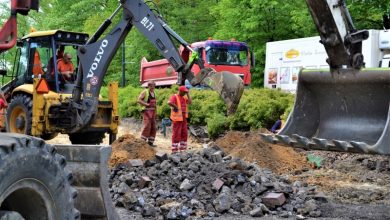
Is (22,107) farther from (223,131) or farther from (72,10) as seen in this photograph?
(72,10)

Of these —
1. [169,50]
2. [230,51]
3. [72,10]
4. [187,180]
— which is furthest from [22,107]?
[72,10]

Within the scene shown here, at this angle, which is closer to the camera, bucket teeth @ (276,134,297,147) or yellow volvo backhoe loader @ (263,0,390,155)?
yellow volvo backhoe loader @ (263,0,390,155)

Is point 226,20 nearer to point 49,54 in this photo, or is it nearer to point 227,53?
point 227,53

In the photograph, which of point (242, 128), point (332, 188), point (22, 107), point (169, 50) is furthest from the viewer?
point (242, 128)

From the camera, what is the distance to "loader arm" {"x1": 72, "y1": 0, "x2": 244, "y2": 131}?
9.83m

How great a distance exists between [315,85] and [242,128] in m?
8.22

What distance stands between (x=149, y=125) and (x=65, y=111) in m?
3.08

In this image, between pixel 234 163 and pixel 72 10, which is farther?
pixel 72 10

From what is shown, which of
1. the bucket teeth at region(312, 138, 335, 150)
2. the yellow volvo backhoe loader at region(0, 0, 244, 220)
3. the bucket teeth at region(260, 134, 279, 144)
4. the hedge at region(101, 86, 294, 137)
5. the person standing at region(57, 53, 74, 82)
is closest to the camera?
the yellow volvo backhoe loader at region(0, 0, 244, 220)

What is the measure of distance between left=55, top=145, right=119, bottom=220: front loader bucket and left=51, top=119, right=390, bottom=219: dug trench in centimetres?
284

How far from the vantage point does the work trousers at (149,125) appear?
14398 mm

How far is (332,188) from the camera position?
→ 348 inches

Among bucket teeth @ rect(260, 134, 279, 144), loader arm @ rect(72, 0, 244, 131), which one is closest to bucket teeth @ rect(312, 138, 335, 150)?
bucket teeth @ rect(260, 134, 279, 144)

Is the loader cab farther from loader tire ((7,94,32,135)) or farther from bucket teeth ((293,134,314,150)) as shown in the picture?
bucket teeth ((293,134,314,150))
